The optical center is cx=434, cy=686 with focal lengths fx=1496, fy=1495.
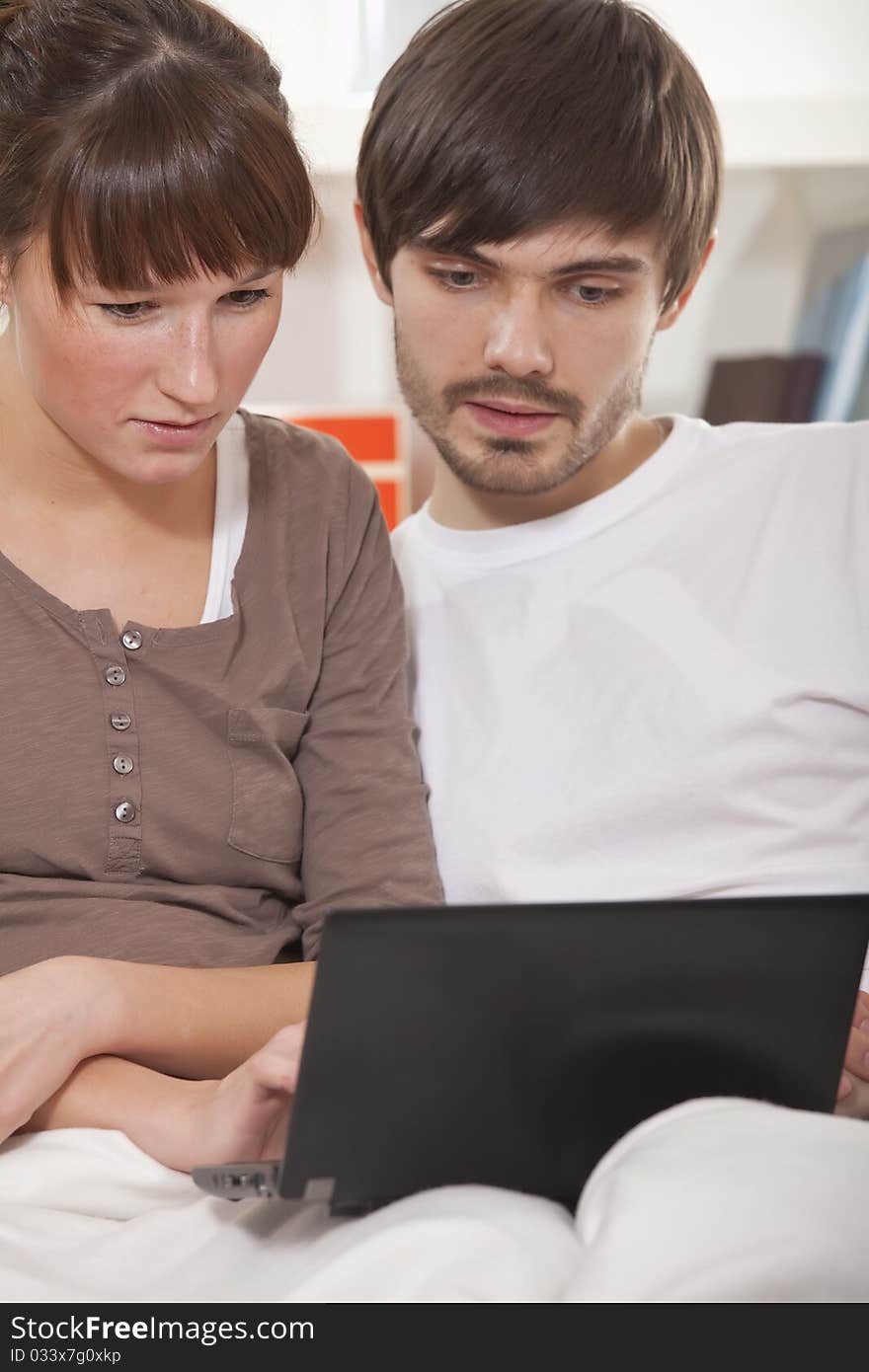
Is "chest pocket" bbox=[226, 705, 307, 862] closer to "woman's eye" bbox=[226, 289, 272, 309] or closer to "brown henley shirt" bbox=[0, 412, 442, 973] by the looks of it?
"brown henley shirt" bbox=[0, 412, 442, 973]

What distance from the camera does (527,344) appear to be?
1.20m

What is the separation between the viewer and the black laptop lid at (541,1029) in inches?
26.5

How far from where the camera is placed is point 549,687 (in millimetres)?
1247

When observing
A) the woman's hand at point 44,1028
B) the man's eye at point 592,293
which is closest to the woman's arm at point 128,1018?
the woman's hand at point 44,1028

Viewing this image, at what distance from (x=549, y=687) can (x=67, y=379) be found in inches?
18.6

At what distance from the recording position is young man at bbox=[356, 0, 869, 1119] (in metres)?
1.18

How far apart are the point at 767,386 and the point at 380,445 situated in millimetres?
687

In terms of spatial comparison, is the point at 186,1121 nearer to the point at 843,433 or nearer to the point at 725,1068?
the point at 725,1068

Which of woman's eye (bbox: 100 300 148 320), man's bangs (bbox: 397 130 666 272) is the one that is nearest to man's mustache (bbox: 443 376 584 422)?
man's bangs (bbox: 397 130 666 272)

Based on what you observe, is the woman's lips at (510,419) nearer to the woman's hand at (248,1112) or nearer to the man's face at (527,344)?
the man's face at (527,344)

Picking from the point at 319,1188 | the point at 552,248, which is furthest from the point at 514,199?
the point at 319,1188

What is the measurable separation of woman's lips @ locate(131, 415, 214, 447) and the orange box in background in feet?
4.07

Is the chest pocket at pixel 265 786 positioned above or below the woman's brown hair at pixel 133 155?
below

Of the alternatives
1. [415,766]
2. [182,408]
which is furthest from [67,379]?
[415,766]
